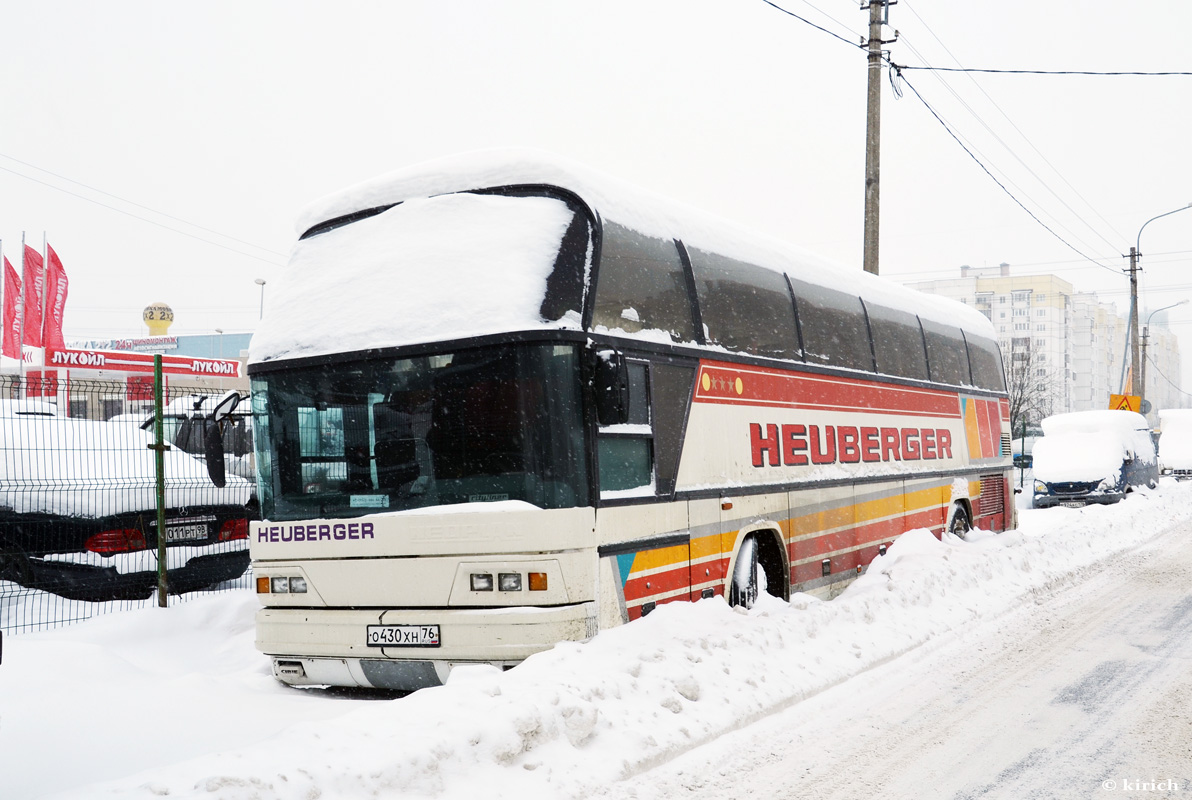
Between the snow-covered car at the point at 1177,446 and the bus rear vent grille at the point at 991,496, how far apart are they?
2169 cm

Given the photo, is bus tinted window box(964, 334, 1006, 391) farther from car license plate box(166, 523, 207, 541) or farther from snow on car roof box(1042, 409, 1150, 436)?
car license plate box(166, 523, 207, 541)

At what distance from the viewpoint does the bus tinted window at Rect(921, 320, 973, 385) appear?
12.5 metres

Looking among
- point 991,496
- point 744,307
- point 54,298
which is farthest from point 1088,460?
point 54,298

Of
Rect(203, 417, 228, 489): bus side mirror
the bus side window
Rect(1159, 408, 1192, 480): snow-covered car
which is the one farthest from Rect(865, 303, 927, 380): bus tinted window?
Rect(1159, 408, 1192, 480): snow-covered car

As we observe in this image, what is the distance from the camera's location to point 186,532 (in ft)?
31.9

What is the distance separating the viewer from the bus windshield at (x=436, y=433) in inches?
231

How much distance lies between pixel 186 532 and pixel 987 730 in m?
7.39

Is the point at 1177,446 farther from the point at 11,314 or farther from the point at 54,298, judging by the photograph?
the point at 11,314

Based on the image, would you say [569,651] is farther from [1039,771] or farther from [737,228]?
[737,228]

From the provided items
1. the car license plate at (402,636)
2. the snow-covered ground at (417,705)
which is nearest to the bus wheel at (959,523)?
the snow-covered ground at (417,705)

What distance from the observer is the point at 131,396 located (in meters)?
11.2

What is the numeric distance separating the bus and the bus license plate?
11.3 ft

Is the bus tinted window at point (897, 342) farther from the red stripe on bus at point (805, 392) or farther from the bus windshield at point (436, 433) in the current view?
the bus windshield at point (436, 433)

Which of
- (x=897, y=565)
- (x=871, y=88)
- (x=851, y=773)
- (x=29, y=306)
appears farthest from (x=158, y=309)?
(x=851, y=773)
